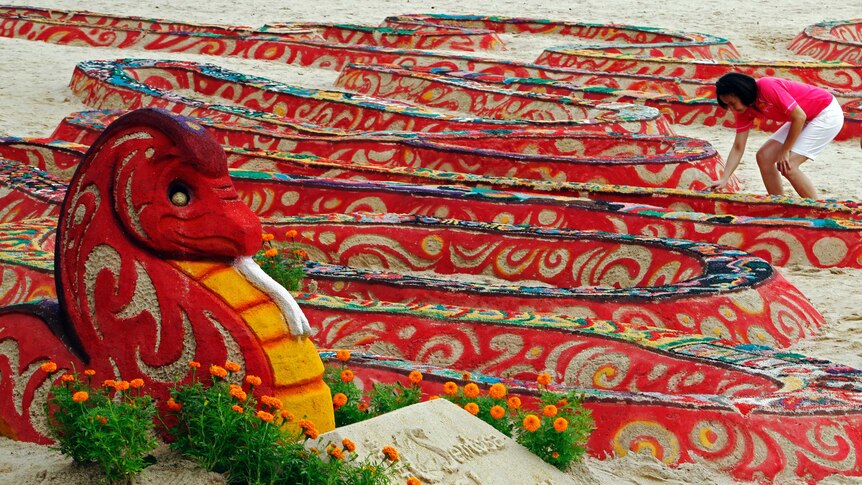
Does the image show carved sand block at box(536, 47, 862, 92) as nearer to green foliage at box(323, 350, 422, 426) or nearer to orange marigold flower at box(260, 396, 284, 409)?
green foliage at box(323, 350, 422, 426)

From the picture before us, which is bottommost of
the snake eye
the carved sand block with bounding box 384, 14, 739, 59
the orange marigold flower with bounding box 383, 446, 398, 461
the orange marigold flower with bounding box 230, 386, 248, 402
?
the carved sand block with bounding box 384, 14, 739, 59

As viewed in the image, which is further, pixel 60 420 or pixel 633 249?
pixel 633 249

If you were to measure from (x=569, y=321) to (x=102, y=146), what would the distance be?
2584mm

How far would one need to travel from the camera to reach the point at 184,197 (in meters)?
4.23

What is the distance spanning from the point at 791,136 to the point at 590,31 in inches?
462

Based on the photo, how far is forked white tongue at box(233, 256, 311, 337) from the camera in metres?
4.19

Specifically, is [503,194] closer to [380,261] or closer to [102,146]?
[380,261]

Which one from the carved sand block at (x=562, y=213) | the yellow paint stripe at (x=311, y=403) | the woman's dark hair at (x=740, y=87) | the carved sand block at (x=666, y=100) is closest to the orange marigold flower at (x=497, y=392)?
the yellow paint stripe at (x=311, y=403)

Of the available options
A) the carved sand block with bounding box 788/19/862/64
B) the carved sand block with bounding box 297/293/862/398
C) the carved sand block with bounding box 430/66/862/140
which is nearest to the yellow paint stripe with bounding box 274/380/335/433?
the carved sand block with bounding box 297/293/862/398

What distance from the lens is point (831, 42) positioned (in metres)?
19.7

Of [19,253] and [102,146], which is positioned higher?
[102,146]

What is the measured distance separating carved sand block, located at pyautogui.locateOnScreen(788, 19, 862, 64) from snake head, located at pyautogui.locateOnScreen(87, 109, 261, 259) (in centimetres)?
1636

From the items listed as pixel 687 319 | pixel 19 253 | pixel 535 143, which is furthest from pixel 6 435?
pixel 535 143

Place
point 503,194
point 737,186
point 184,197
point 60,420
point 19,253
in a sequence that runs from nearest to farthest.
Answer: point 60,420 < point 184,197 < point 19,253 < point 503,194 < point 737,186
